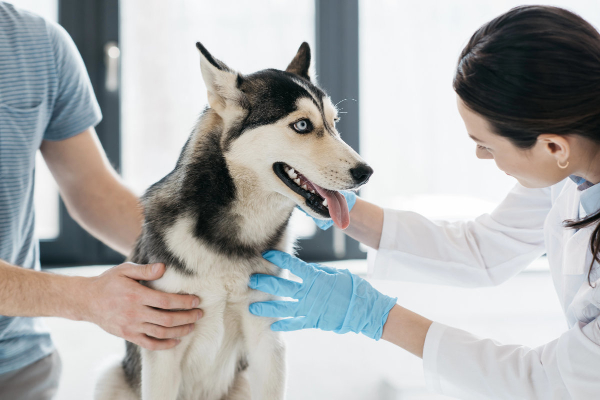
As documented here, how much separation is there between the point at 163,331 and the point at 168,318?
42 millimetres

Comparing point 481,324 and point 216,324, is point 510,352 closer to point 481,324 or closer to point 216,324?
point 216,324

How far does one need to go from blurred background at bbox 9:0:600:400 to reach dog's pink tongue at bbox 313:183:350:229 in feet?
4.13

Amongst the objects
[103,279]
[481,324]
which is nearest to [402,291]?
[481,324]

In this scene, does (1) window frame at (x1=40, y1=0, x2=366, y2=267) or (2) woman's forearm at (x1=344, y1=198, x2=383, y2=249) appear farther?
(1) window frame at (x1=40, y1=0, x2=366, y2=267)

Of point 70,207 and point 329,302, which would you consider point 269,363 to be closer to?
point 329,302

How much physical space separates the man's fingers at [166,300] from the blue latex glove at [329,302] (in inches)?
8.2

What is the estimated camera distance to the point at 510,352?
1057 millimetres

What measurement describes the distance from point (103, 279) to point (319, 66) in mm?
1892

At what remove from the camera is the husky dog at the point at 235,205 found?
3.41 feet

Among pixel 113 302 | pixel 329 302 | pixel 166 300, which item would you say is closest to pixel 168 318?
pixel 166 300

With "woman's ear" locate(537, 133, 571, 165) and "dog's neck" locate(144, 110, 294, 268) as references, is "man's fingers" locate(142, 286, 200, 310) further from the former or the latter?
"woman's ear" locate(537, 133, 571, 165)

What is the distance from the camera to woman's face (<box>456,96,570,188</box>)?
0.99 metres

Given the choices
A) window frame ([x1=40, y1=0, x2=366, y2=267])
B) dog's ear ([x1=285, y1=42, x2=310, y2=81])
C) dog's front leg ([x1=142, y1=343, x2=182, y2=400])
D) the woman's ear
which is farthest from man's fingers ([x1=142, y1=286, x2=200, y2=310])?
window frame ([x1=40, y1=0, x2=366, y2=267])

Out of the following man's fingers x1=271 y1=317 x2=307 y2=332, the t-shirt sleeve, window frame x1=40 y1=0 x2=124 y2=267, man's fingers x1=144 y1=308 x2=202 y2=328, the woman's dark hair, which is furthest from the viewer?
window frame x1=40 y1=0 x2=124 y2=267
